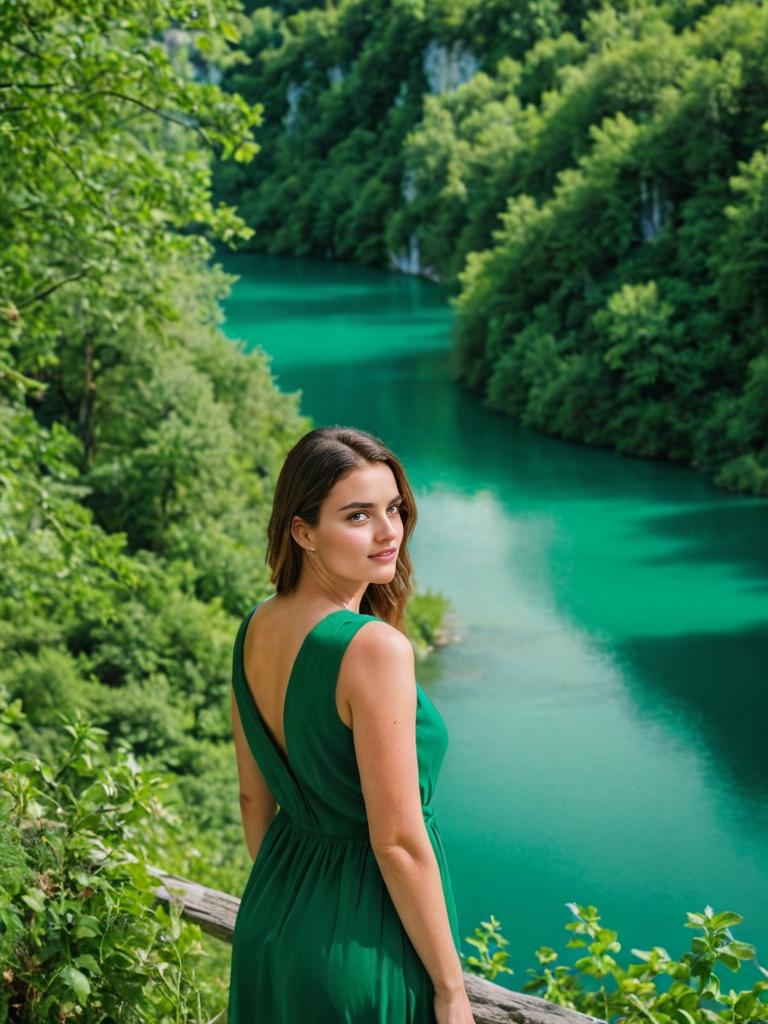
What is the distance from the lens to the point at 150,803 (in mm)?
3330

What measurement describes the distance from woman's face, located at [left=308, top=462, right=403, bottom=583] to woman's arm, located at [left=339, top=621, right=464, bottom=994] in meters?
0.21

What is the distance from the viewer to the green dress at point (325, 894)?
7.19 ft

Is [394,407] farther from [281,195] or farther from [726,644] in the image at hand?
[281,195]

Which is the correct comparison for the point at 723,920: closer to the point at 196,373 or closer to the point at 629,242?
the point at 196,373

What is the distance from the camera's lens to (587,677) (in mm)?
17406

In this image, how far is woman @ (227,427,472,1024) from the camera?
215cm

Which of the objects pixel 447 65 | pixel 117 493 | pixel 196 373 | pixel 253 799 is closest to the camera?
pixel 253 799

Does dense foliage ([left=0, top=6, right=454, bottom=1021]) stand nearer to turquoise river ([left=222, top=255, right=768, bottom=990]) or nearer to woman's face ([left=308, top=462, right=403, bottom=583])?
woman's face ([left=308, top=462, right=403, bottom=583])

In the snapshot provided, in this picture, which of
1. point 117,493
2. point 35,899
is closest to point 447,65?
point 117,493

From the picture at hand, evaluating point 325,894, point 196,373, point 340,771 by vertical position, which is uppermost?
point 340,771

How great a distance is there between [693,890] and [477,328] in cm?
2409

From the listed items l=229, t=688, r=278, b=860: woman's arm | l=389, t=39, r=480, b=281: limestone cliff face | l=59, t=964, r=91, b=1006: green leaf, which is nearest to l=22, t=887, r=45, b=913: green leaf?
l=59, t=964, r=91, b=1006: green leaf

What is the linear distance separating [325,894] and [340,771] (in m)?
0.20

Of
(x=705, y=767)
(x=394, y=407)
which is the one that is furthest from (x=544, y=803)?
(x=394, y=407)
